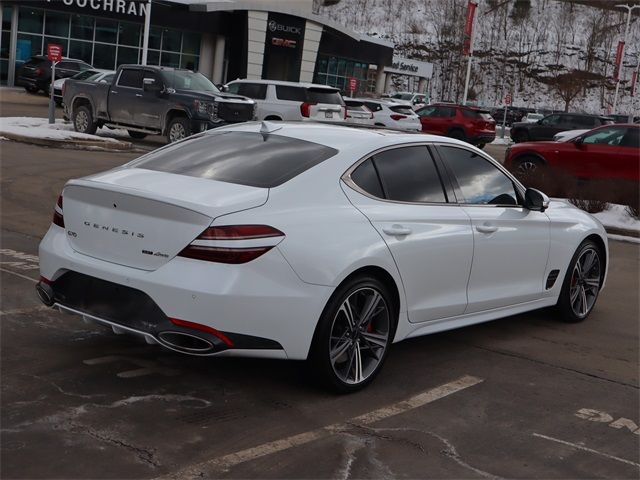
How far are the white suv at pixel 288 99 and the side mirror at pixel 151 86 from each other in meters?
4.86

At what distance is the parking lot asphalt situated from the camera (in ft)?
13.2

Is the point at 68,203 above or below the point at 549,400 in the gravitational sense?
above

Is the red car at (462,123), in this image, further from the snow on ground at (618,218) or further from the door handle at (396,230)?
the door handle at (396,230)

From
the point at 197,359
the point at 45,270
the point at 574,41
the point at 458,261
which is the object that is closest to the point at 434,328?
the point at 458,261

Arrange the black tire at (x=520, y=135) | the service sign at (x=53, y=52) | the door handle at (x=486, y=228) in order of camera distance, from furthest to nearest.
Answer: the black tire at (x=520, y=135), the service sign at (x=53, y=52), the door handle at (x=486, y=228)

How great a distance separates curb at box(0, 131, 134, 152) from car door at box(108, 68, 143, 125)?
62.2 inches

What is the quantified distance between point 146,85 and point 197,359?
15.3 metres

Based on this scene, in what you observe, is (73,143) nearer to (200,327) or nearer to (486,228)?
(486,228)

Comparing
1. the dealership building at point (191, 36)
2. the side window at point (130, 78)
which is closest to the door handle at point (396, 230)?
the side window at point (130, 78)

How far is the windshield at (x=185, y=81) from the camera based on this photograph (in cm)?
2009

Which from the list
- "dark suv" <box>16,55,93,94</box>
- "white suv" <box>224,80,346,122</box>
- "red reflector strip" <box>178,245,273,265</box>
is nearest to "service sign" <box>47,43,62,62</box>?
"white suv" <box>224,80,346,122</box>

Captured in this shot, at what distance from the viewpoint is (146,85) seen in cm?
1978

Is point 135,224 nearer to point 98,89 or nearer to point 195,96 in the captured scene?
point 195,96

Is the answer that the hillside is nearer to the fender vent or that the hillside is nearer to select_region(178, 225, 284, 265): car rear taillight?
the fender vent
